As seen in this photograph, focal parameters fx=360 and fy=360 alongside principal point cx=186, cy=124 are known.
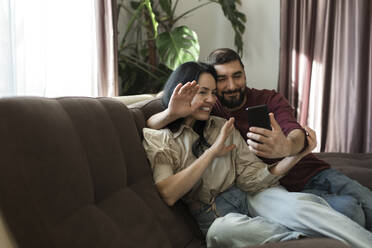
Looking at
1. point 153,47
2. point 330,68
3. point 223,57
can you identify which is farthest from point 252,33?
point 223,57

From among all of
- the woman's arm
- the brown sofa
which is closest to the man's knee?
the brown sofa

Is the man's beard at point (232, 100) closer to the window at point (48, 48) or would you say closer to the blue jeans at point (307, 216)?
the blue jeans at point (307, 216)

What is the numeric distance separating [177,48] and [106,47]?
22.2 inches

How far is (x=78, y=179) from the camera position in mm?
877

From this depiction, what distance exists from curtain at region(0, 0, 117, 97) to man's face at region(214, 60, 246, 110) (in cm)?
86

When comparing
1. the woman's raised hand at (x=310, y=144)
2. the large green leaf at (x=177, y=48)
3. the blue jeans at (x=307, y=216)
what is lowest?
the blue jeans at (x=307, y=216)

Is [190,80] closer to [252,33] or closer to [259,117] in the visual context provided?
[259,117]

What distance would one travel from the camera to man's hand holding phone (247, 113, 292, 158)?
1281 mm

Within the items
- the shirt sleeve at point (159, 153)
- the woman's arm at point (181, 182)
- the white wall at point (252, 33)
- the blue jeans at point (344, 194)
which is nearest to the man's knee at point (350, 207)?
the blue jeans at point (344, 194)

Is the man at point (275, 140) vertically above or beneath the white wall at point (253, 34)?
beneath

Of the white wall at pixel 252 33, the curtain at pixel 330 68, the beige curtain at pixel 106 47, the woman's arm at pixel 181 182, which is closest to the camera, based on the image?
the woman's arm at pixel 181 182

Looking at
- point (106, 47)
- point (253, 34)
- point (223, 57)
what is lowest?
point (223, 57)

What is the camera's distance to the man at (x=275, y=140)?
1.31 meters

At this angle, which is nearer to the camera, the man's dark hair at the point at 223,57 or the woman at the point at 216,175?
the woman at the point at 216,175
